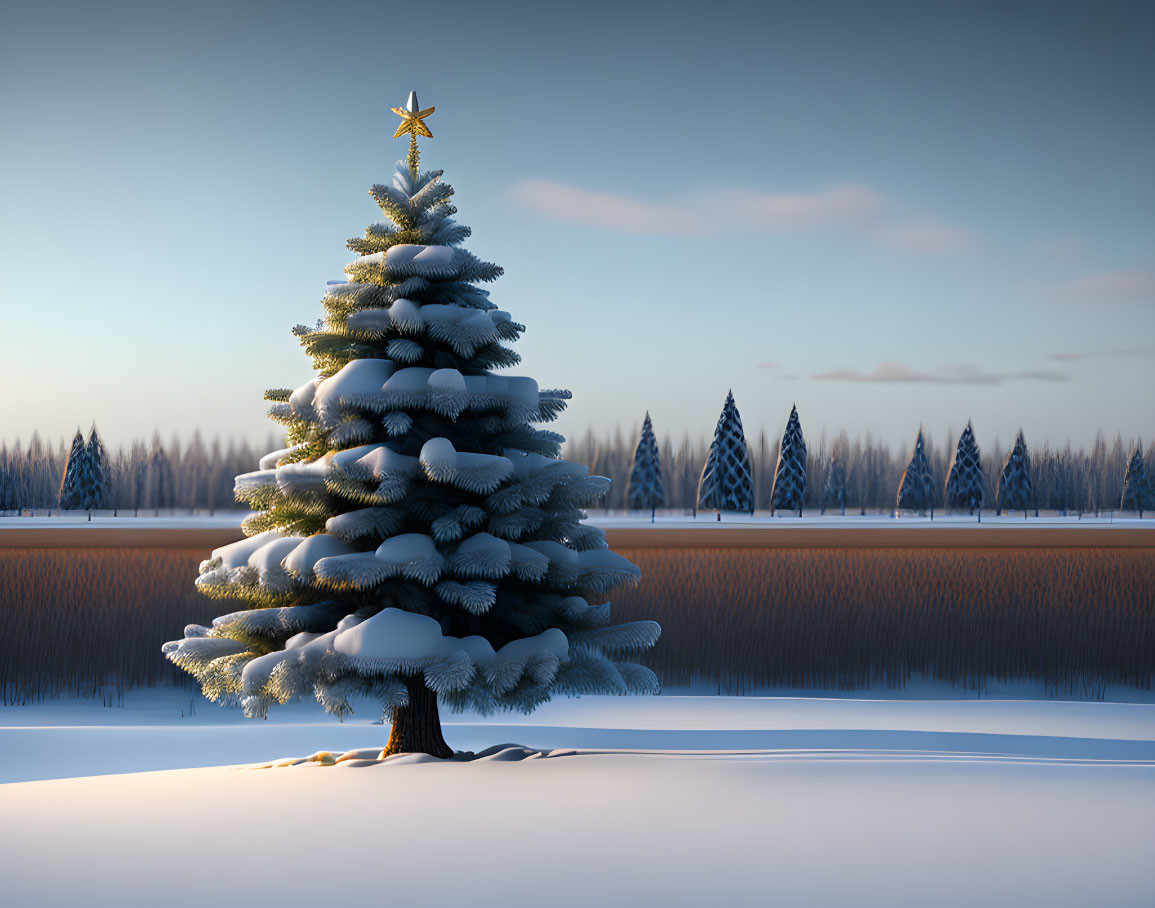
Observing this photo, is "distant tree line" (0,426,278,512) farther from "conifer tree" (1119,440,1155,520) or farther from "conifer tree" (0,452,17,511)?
"conifer tree" (1119,440,1155,520)

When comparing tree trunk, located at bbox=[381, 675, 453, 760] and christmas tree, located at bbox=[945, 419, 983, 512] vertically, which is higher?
christmas tree, located at bbox=[945, 419, 983, 512]

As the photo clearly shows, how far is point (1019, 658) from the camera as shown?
12992 mm

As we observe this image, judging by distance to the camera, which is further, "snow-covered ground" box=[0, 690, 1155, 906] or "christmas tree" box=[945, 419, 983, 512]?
"christmas tree" box=[945, 419, 983, 512]

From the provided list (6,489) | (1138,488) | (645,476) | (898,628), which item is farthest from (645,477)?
(898,628)

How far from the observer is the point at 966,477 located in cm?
8725

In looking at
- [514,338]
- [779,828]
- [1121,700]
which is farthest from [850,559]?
[779,828]

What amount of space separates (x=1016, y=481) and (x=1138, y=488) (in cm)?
1164

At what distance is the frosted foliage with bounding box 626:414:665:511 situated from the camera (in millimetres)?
83438

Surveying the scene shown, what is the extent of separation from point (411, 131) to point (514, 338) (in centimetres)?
178

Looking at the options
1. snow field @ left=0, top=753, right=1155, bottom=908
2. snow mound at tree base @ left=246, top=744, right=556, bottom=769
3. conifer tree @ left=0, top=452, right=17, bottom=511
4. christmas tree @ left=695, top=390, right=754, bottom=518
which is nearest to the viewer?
snow field @ left=0, top=753, right=1155, bottom=908

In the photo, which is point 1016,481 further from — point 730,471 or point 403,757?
point 403,757

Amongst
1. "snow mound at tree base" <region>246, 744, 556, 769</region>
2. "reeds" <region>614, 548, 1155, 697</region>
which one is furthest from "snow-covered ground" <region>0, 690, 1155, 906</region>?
"reeds" <region>614, 548, 1155, 697</region>

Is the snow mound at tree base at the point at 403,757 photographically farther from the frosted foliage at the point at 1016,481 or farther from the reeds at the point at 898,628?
the frosted foliage at the point at 1016,481

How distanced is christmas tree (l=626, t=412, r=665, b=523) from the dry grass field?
66031mm
